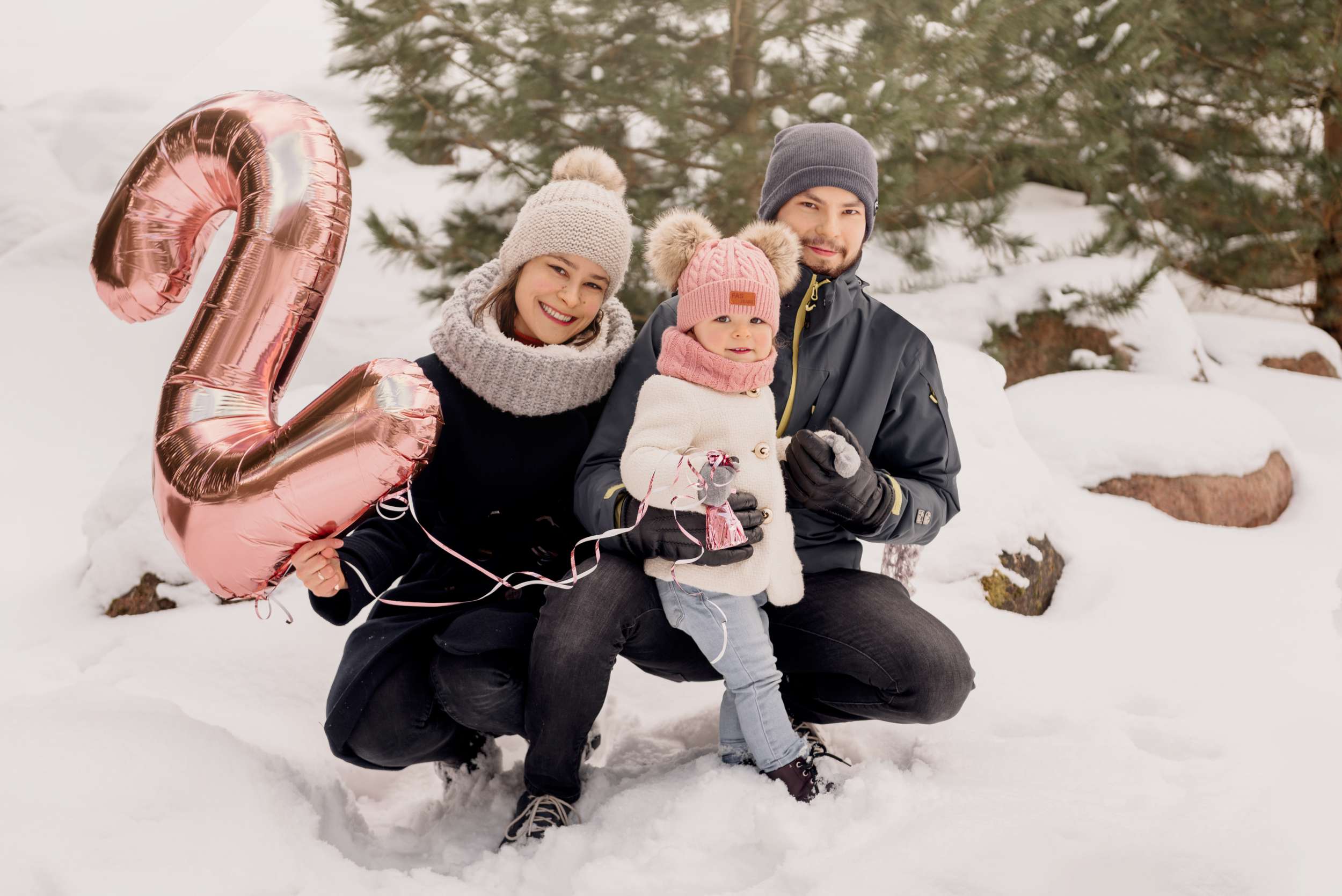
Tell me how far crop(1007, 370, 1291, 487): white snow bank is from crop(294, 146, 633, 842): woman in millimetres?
2547

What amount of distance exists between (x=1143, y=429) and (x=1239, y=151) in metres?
3.11

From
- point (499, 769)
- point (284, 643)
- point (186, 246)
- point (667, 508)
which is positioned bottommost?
point (284, 643)

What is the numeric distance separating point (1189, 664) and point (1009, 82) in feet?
11.1

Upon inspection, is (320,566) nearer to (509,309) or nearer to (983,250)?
(509,309)

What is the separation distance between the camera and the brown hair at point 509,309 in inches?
77.5

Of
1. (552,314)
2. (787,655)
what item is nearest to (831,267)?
(552,314)

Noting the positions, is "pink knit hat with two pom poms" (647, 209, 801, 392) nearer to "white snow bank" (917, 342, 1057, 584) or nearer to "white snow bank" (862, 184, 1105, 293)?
"white snow bank" (917, 342, 1057, 584)

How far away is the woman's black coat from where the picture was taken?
1.94 meters

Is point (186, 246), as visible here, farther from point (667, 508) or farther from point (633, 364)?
point (667, 508)

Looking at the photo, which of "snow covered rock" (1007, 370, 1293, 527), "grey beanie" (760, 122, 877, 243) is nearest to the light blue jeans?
"grey beanie" (760, 122, 877, 243)

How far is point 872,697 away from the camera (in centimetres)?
191

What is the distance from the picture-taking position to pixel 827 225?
2.03 metres

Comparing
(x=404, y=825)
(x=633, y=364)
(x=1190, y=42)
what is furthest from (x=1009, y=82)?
(x=404, y=825)

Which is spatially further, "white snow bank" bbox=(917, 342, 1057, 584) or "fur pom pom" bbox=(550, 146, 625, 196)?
"white snow bank" bbox=(917, 342, 1057, 584)
